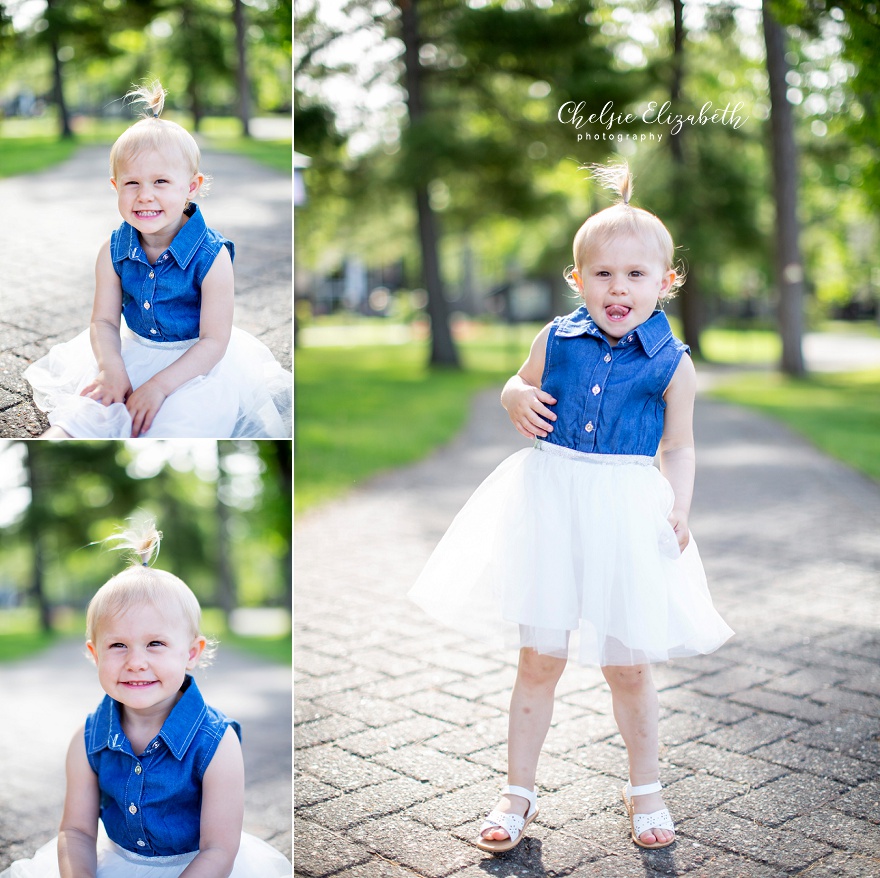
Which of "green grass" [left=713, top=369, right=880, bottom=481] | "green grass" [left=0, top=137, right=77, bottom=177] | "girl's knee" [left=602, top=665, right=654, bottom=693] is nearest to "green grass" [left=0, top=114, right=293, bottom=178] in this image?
"green grass" [left=0, top=137, right=77, bottom=177]

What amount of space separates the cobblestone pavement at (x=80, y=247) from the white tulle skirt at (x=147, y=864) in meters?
0.97

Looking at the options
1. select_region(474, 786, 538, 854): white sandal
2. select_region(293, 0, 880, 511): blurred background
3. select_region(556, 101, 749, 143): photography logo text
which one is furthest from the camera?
select_region(293, 0, 880, 511): blurred background

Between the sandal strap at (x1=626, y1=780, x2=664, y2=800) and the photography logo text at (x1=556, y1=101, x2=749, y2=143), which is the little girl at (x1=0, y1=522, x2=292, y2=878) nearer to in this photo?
the sandal strap at (x1=626, y1=780, x2=664, y2=800)

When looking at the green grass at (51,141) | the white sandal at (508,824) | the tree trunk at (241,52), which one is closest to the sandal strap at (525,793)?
the white sandal at (508,824)

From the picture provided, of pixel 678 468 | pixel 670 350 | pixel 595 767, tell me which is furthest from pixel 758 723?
pixel 670 350

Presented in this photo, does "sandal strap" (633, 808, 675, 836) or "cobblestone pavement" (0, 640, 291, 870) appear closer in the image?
"sandal strap" (633, 808, 675, 836)

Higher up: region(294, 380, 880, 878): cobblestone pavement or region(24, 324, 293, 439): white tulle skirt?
region(24, 324, 293, 439): white tulle skirt

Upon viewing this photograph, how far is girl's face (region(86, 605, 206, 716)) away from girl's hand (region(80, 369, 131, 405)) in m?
0.39

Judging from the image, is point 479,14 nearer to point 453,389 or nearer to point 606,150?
point 606,150

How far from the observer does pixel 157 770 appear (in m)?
1.90

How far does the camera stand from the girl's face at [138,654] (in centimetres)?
185

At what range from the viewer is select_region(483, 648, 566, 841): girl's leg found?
2.29m

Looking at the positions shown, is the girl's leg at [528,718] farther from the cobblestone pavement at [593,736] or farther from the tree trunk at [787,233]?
the tree trunk at [787,233]

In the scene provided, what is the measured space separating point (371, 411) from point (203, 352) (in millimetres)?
8416
